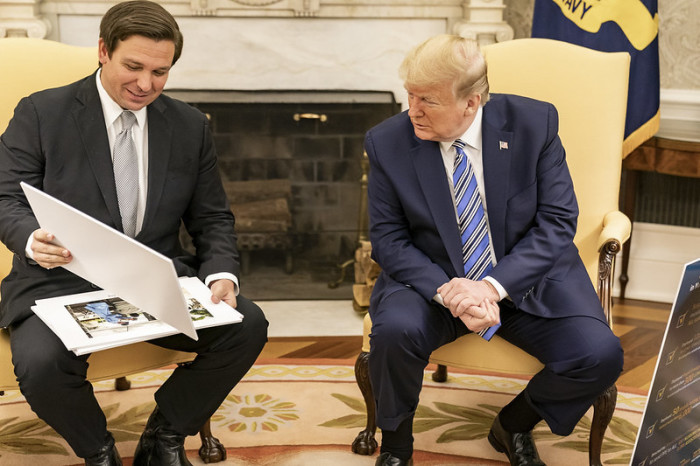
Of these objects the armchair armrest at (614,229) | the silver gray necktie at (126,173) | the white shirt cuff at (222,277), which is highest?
the silver gray necktie at (126,173)

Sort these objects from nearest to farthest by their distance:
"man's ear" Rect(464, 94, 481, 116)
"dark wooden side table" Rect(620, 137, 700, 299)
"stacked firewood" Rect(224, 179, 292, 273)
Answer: "man's ear" Rect(464, 94, 481, 116)
"dark wooden side table" Rect(620, 137, 700, 299)
"stacked firewood" Rect(224, 179, 292, 273)

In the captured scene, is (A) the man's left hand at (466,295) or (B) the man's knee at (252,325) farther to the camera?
(B) the man's knee at (252,325)

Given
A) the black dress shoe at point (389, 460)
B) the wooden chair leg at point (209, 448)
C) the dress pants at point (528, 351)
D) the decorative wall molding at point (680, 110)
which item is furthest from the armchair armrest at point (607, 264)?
the decorative wall molding at point (680, 110)

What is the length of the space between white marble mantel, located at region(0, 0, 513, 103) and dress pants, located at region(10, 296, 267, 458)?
1.95m

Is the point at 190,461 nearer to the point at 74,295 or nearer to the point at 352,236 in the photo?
the point at 74,295

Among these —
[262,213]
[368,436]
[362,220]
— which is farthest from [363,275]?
[368,436]

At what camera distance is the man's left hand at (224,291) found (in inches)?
84.8

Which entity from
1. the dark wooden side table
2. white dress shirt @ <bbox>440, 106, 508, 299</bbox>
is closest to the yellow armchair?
white dress shirt @ <bbox>440, 106, 508, 299</bbox>

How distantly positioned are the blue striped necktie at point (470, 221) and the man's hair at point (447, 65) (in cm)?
19

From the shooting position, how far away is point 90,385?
2.03 m

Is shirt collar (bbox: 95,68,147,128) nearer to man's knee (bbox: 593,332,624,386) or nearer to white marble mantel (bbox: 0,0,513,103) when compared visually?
man's knee (bbox: 593,332,624,386)

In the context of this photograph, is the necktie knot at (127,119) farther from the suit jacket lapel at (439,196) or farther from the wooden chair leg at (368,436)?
the wooden chair leg at (368,436)

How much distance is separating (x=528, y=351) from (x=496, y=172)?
0.47m

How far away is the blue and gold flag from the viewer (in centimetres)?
343
